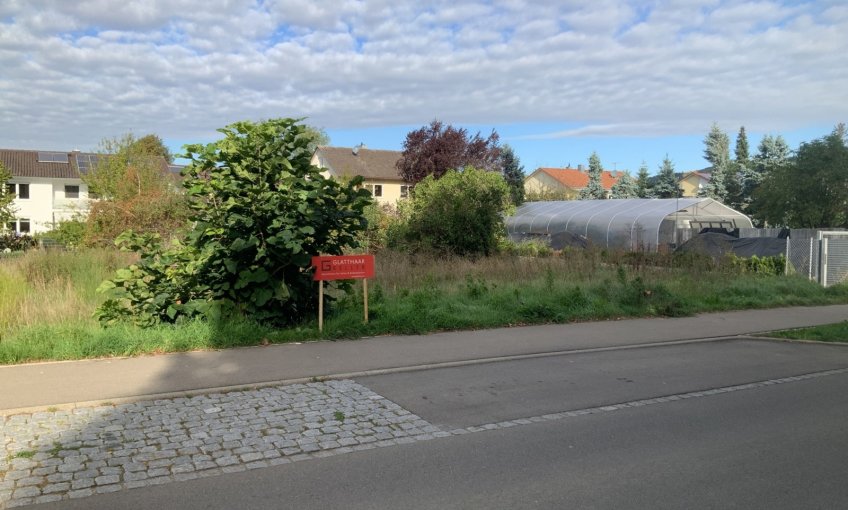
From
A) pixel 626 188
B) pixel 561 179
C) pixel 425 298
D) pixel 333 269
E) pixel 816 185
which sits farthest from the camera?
pixel 561 179

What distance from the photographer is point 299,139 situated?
10352 millimetres

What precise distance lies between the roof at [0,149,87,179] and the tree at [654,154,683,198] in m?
50.9

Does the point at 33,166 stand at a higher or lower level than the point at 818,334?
higher

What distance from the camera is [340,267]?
1023 centimetres

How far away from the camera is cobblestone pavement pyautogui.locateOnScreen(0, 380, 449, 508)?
4.73 m

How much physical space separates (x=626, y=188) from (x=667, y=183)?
6.28m

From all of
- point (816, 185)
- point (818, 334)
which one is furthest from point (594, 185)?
point (818, 334)

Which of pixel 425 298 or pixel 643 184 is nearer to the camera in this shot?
pixel 425 298

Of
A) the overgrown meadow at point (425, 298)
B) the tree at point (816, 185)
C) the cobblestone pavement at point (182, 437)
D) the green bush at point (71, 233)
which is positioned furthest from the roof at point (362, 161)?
the cobblestone pavement at point (182, 437)

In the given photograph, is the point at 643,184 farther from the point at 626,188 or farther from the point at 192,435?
the point at 192,435

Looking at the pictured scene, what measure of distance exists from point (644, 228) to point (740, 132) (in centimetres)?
4159

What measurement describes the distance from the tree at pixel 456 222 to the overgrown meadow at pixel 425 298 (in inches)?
77.2

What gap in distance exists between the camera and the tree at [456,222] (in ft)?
75.5

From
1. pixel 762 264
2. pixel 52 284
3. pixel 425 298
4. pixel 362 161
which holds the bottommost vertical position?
pixel 425 298
